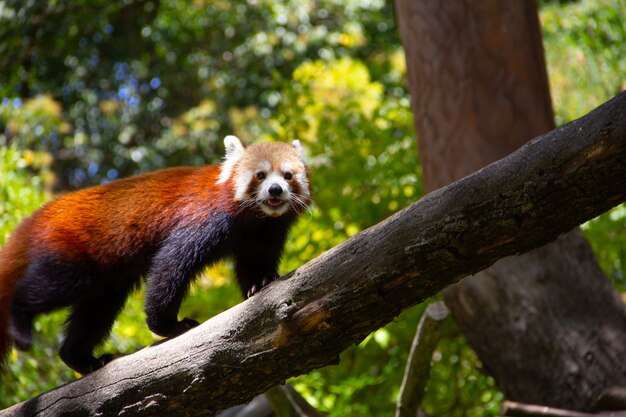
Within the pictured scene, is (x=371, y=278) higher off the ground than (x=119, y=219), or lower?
lower

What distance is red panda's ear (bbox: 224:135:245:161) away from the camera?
3.21m

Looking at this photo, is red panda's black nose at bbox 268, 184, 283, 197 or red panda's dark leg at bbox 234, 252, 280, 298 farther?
red panda's dark leg at bbox 234, 252, 280, 298

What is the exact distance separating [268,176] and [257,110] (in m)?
6.00

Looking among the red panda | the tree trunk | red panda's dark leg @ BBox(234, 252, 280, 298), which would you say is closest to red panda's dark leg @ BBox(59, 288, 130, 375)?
the red panda

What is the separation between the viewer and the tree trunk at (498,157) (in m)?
3.86

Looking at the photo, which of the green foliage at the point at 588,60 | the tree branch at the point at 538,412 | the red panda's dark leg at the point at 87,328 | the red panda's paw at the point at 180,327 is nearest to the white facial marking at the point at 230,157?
the red panda's paw at the point at 180,327

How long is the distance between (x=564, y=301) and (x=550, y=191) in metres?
2.25

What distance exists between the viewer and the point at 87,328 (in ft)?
10.6

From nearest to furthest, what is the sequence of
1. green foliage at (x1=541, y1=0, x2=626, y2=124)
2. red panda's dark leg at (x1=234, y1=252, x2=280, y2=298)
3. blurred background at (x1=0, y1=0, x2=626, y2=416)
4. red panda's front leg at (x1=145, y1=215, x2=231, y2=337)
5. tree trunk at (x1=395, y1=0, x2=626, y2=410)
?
red panda's front leg at (x1=145, y1=215, x2=231, y2=337) → red panda's dark leg at (x1=234, y1=252, x2=280, y2=298) → tree trunk at (x1=395, y1=0, x2=626, y2=410) → blurred background at (x1=0, y1=0, x2=626, y2=416) → green foliage at (x1=541, y1=0, x2=626, y2=124)

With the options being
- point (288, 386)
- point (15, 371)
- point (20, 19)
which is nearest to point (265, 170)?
point (288, 386)

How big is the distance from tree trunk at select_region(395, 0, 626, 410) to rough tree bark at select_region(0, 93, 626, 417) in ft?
6.60

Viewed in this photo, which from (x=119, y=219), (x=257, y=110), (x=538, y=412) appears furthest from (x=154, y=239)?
(x=257, y=110)

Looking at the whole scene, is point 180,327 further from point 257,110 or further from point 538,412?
point 257,110

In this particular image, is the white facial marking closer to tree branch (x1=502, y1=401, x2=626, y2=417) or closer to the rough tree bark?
the rough tree bark
